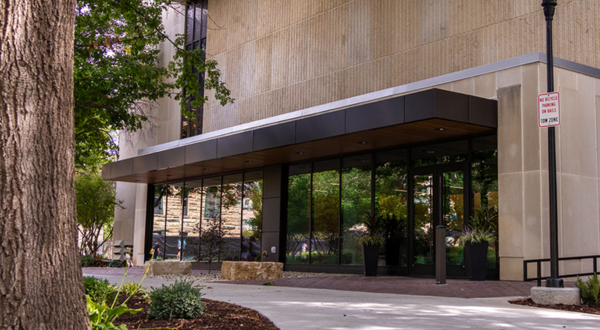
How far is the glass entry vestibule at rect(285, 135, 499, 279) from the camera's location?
15.5 meters

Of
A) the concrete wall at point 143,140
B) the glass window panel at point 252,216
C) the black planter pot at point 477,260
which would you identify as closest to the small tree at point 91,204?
the concrete wall at point 143,140

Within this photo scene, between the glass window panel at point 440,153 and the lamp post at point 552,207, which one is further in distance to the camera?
the glass window panel at point 440,153

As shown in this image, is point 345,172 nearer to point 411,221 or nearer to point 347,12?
point 411,221

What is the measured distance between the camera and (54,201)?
3703 mm

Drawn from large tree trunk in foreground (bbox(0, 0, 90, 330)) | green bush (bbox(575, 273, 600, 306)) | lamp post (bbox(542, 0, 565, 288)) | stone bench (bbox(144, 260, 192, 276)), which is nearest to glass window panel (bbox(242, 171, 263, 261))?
stone bench (bbox(144, 260, 192, 276))

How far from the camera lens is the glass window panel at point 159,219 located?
29256mm

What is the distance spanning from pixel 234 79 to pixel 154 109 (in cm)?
749

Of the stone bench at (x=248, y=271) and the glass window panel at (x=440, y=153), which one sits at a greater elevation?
the glass window panel at (x=440, y=153)

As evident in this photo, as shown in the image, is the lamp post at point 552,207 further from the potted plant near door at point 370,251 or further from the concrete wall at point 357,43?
the potted plant near door at point 370,251

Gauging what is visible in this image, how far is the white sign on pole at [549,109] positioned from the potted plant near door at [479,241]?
522cm

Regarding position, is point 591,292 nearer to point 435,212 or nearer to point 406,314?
point 406,314

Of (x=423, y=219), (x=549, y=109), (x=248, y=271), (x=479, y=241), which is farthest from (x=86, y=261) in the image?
(x=549, y=109)

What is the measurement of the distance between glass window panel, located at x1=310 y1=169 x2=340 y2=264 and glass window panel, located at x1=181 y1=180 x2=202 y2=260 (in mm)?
7981

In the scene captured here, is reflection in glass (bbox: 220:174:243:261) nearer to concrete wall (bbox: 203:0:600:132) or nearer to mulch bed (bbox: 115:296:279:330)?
concrete wall (bbox: 203:0:600:132)
